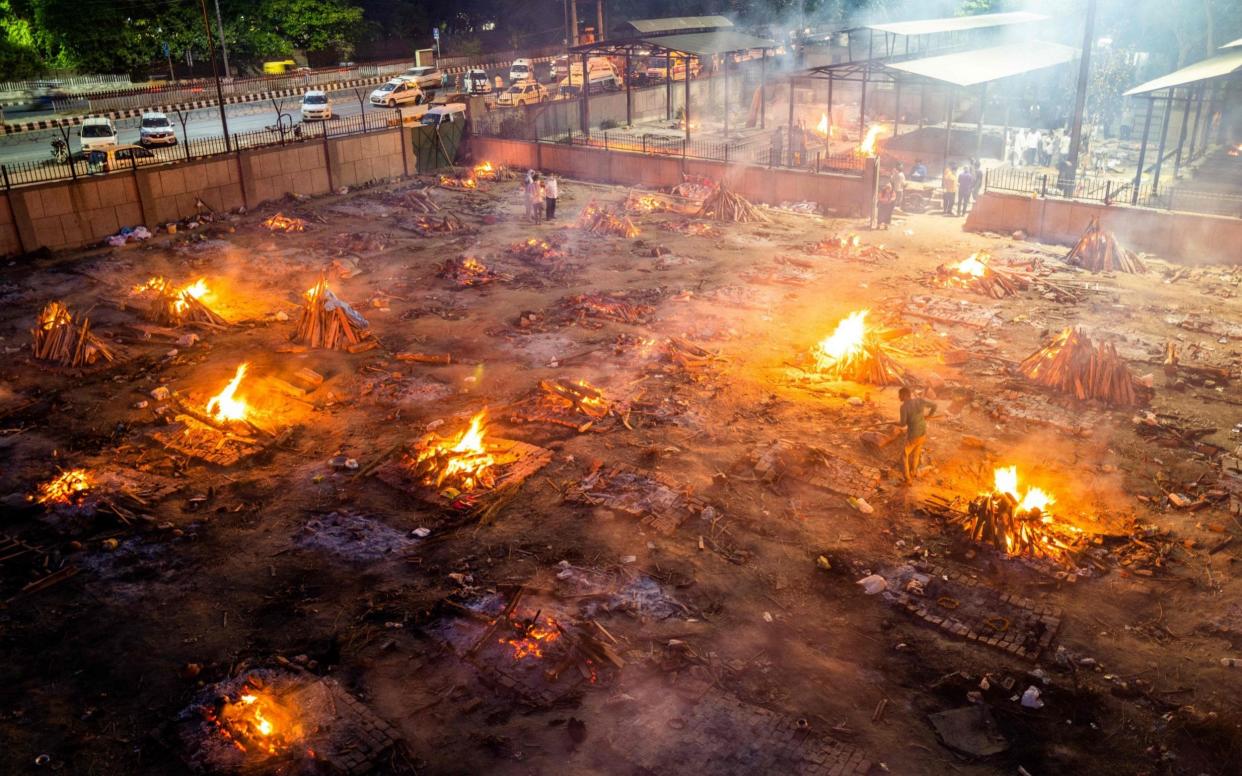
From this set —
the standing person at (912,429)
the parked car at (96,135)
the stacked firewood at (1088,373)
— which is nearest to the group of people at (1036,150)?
the stacked firewood at (1088,373)

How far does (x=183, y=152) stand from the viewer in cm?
3062

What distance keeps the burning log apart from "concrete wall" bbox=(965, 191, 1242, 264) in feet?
45.4

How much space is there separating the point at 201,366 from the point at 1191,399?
17551 mm

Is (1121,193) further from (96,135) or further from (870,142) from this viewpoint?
(96,135)

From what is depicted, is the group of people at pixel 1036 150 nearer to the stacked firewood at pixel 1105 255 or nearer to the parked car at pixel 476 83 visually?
the stacked firewood at pixel 1105 255

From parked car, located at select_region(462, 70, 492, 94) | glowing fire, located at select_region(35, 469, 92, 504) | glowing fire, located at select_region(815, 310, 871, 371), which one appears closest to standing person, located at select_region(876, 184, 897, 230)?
glowing fire, located at select_region(815, 310, 871, 371)

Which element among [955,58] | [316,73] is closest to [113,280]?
[955,58]

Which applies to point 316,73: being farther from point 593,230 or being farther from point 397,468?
point 397,468

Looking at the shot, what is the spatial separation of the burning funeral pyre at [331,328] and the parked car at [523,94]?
96.3ft

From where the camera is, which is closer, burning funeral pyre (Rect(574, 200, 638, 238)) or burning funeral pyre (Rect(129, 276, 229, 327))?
burning funeral pyre (Rect(129, 276, 229, 327))

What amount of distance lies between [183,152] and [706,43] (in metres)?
22.1

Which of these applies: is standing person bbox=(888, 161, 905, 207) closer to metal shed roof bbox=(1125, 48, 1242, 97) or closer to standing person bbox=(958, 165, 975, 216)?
standing person bbox=(958, 165, 975, 216)

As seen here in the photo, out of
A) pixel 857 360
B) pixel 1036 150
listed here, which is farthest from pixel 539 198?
pixel 1036 150

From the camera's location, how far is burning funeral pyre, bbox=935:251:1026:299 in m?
19.6
